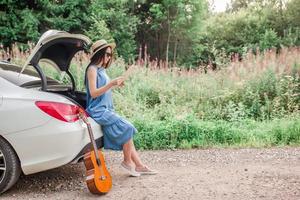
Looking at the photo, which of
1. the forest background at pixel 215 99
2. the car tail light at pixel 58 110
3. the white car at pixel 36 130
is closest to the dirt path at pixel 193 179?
the white car at pixel 36 130

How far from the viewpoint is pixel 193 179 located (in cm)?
662

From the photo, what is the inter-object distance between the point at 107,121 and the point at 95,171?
27.8 inches

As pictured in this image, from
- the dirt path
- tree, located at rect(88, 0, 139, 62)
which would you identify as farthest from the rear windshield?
tree, located at rect(88, 0, 139, 62)

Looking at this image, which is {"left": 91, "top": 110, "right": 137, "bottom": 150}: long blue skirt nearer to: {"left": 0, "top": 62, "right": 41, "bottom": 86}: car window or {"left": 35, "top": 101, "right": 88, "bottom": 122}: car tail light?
{"left": 35, "top": 101, "right": 88, "bottom": 122}: car tail light

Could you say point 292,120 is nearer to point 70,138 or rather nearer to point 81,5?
point 70,138

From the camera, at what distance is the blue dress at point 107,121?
6398 millimetres

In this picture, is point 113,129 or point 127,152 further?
point 127,152

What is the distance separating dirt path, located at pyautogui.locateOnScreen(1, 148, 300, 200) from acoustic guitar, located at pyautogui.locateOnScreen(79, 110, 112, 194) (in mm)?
106

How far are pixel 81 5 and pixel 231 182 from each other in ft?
58.2

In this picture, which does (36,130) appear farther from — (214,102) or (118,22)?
(118,22)

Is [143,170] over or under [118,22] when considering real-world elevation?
under

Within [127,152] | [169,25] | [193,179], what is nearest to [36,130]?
[127,152]

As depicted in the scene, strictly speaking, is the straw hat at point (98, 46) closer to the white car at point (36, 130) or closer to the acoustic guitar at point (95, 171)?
the white car at point (36, 130)

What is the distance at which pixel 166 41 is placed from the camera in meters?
26.5
